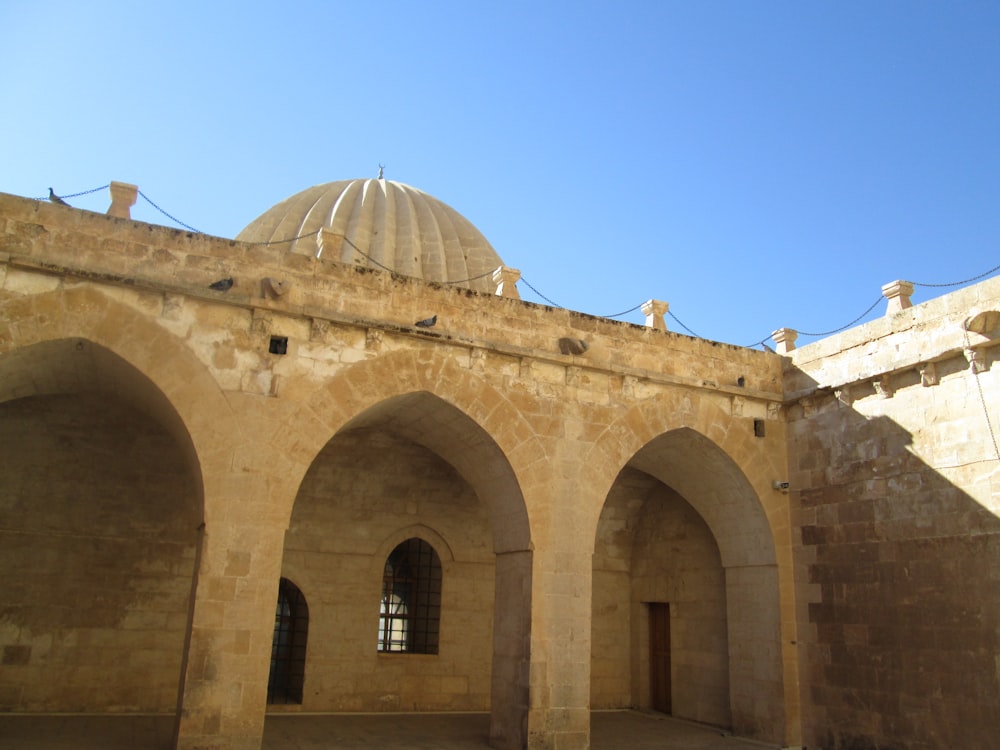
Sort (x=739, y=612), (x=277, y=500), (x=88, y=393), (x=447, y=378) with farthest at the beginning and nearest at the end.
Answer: (x=739, y=612)
(x=88, y=393)
(x=447, y=378)
(x=277, y=500)

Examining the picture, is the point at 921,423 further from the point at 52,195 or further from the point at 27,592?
the point at 27,592

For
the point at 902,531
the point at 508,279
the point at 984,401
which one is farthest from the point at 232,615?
the point at 984,401

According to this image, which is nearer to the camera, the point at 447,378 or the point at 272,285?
the point at 272,285

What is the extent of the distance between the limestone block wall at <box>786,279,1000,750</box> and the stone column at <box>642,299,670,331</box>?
1.94m

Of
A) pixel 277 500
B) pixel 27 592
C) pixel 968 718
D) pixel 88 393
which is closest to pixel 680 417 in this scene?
pixel 968 718

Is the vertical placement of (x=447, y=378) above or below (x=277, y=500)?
above

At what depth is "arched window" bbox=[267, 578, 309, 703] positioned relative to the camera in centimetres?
1084

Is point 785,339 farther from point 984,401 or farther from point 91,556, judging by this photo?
point 91,556

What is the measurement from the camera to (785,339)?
11391 mm

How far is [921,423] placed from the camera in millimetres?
9227

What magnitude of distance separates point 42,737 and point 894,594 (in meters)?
8.69

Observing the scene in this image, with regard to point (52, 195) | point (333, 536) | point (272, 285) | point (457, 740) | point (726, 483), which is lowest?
point (457, 740)

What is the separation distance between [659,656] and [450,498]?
3.90m

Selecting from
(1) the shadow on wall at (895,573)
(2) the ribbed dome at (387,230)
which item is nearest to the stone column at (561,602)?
(1) the shadow on wall at (895,573)
